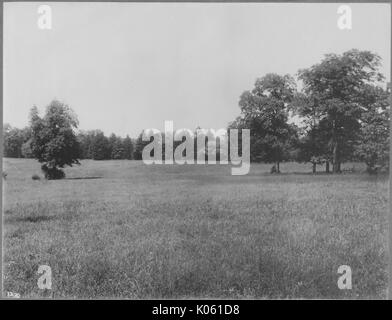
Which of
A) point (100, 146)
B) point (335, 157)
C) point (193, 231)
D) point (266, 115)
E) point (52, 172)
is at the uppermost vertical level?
point (266, 115)

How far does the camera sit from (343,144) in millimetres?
5477

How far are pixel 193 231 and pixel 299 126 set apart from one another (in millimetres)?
1476

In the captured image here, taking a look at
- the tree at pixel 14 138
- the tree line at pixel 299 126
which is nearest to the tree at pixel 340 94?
the tree line at pixel 299 126

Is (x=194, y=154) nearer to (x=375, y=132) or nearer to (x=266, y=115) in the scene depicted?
(x=266, y=115)

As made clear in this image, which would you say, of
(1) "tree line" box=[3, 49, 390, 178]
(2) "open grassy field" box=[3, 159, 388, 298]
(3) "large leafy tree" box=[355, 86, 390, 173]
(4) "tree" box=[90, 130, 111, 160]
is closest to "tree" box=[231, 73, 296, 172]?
(1) "tree line" box=[3, 49, 390, 178]

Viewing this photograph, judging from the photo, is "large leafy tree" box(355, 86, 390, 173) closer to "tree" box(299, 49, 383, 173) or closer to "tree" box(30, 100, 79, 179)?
"tree" box(299, 49, 383, 173)

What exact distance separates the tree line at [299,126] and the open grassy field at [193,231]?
153mm

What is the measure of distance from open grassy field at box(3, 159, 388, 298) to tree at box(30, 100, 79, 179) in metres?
0.15

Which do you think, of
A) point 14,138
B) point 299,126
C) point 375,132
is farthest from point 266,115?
point 14,138

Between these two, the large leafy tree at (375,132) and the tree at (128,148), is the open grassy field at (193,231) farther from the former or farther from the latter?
the large leafy tree at (375,132)

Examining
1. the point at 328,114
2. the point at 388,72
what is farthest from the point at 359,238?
the point at 388,72

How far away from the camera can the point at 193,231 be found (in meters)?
5.41
